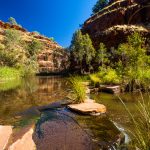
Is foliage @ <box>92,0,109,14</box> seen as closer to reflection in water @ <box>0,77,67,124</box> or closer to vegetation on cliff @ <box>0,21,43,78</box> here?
vegetation on cliff @ <box>0,21,43,78</box>

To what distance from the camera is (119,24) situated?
228ft

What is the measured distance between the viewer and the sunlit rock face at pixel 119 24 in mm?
60438

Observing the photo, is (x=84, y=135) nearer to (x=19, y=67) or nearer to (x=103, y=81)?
(x=103, y=81)

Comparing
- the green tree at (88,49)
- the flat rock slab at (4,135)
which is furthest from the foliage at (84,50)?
the flat rock slab at (4,135)

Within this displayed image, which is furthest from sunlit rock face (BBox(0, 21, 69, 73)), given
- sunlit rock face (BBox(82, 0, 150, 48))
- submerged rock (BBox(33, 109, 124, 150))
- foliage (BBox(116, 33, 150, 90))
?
submerged rock (BBox(33, 109, 124, 150))

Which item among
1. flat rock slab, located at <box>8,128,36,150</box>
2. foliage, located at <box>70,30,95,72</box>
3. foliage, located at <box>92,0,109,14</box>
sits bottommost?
flat rock slab, located at <box>8,128,36,150</box>

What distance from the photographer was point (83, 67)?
67000 millimetres

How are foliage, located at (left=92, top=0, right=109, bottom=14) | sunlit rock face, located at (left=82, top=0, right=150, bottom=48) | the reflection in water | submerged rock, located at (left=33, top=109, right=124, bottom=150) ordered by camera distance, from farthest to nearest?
foliage, located at (left=92, top=0, right=109, bottom=14) < sunlit rock face, located at (left=82, top=0, right=150, bottom=48) < the reflection in water < submerged rock, located at (left=33, top=109, right=124, bottom=150)

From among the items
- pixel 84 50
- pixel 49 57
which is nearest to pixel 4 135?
pixel 84 50

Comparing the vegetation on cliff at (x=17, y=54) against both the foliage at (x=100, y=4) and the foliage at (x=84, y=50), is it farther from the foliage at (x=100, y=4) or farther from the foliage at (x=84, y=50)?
the foliage at (x=100, y=4)

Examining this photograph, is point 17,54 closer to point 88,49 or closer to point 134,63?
point 88,49

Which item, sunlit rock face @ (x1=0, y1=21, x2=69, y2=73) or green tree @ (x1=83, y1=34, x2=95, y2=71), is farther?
sunlit rock face @ (x1=0, y1=21, x2=69, y2=73)

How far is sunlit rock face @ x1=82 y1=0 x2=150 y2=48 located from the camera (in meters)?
60.4

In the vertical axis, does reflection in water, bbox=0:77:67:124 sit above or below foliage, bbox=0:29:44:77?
below
